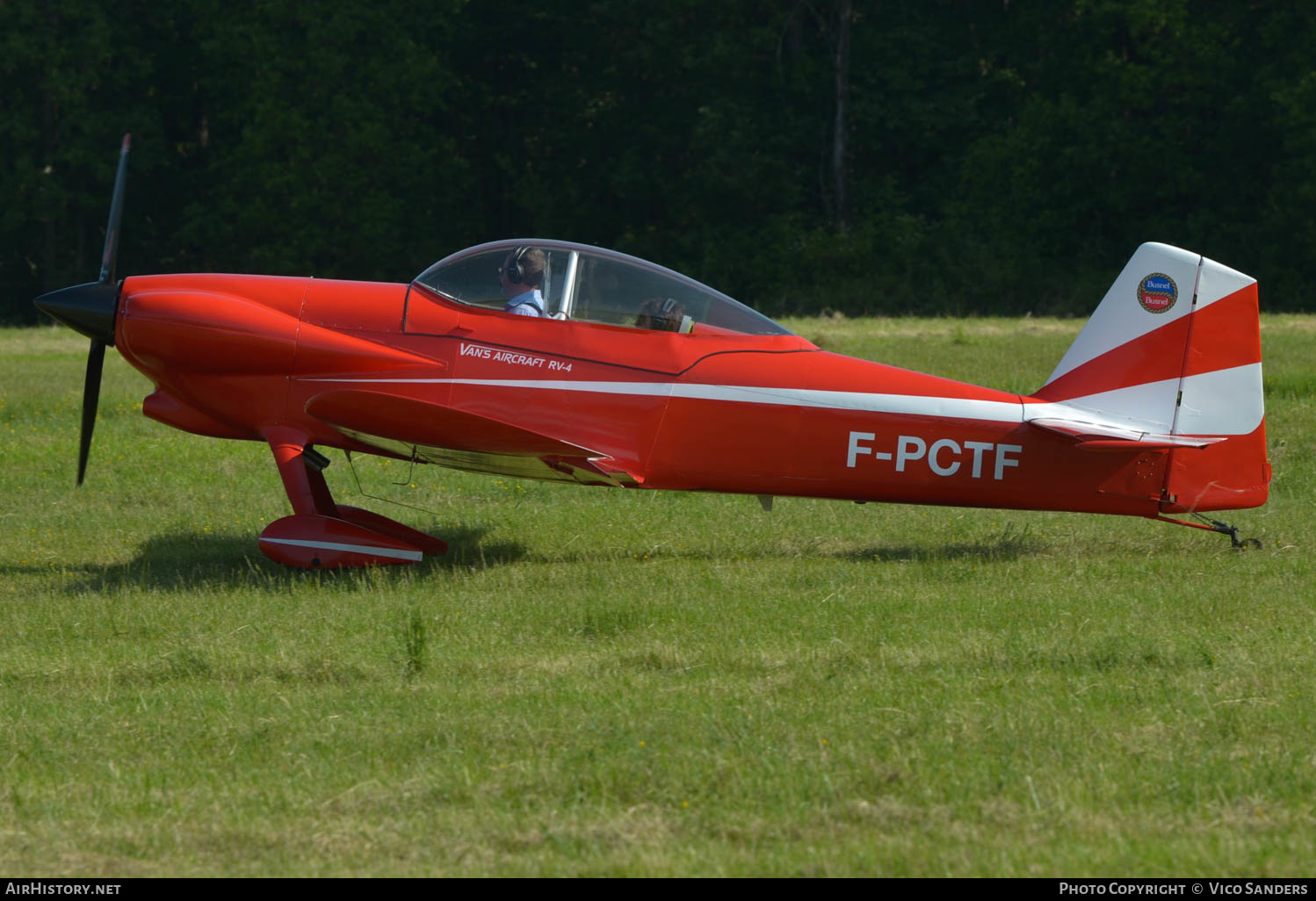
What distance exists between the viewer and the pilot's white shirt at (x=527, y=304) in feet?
28.7

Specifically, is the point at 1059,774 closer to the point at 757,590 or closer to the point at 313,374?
the point at 757,590

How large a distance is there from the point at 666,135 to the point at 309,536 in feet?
101

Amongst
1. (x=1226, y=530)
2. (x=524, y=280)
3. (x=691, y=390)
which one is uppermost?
(x=524, y=280)

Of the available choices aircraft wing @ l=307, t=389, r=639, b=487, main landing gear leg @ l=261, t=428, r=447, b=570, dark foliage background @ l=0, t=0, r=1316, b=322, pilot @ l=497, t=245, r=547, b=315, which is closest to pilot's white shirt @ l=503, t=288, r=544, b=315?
pilot @ l=497, t=245, r=547, b=315

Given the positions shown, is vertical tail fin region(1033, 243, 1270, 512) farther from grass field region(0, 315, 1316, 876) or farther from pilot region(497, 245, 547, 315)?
pilot region(497, 245, 547, 315)

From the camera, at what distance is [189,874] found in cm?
441

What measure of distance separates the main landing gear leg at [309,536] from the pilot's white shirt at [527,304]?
1699 millimetres

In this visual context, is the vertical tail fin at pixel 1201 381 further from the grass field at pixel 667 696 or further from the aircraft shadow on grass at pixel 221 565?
the aircraft shadow on grass at pixel 221 565

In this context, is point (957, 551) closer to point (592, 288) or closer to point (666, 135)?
point (592, 288)

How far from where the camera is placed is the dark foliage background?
32.3 m

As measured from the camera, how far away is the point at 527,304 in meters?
8.74

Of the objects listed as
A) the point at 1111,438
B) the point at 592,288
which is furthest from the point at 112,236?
the point at 1111,438
